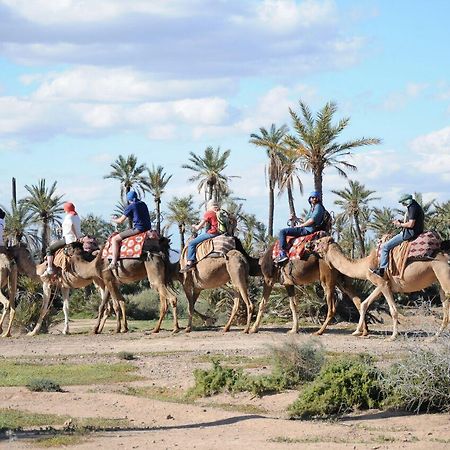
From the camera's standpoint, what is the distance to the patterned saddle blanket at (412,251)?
22938 millimetres

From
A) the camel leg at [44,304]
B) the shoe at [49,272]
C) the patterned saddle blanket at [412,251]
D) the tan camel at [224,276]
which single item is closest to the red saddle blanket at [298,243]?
the tan camel at [224,276]

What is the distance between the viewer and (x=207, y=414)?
15.5 metres

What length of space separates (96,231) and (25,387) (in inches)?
1678

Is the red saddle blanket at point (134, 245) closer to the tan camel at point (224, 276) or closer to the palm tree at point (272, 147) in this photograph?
the tan camel at point (224, 276)

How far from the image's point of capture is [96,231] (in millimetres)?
60250

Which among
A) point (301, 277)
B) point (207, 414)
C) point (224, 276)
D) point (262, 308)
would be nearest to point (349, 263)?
point (301, 277)

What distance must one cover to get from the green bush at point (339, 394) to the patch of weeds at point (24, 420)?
10.5 feet

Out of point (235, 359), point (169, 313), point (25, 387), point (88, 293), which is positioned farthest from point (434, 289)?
point (25, 387)

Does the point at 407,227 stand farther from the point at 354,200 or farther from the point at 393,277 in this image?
the point at 354,200

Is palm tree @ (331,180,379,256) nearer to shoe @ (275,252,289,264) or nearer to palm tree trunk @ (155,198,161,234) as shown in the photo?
palm tree trunk @ (155,198,161,234)

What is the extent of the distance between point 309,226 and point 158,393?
324 inches

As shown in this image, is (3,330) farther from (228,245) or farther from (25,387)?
(25,387)

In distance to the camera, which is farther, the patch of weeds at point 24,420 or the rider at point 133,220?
the rider at point 133,220

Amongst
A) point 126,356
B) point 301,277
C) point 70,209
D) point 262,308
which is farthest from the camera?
point 70,209
